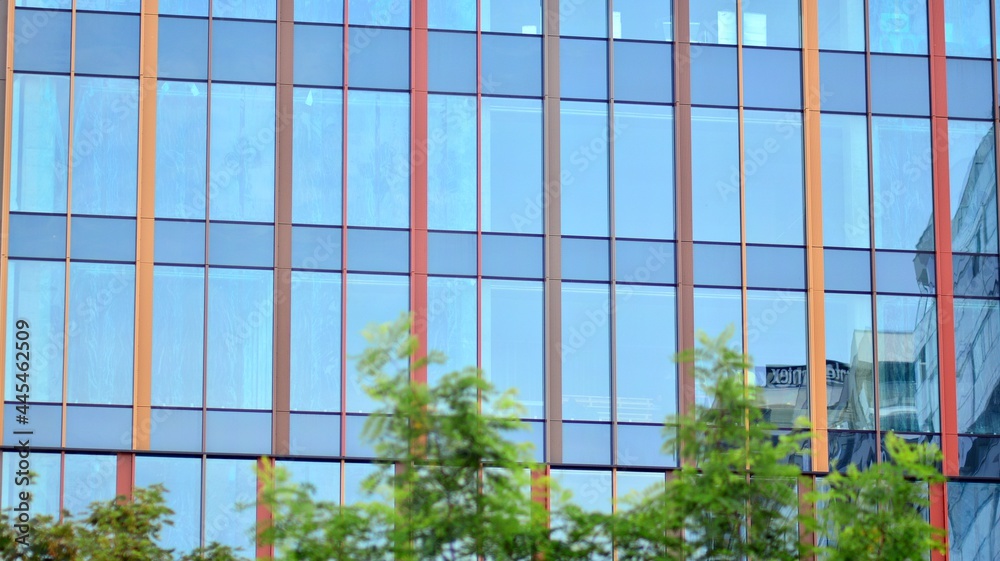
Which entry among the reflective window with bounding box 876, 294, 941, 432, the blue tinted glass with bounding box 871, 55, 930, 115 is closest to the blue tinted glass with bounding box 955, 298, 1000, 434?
the reflective window with bounding box 876, 294, 941, 432

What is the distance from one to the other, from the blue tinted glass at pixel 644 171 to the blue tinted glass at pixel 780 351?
2.45 metres

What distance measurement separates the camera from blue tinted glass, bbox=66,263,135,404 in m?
32.5

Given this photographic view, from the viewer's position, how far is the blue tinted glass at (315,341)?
108 ft

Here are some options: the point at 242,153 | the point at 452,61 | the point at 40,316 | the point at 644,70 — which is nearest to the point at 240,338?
the point at 242,153

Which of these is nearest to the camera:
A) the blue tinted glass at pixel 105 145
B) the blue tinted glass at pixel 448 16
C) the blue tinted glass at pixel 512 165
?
the blue tinted glass at pixel 105 145

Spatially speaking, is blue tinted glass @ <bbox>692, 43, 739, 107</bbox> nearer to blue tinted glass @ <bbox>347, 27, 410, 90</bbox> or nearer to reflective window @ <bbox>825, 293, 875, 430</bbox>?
reflective window @ <bbox>825, 293, 875, 430</bbox>

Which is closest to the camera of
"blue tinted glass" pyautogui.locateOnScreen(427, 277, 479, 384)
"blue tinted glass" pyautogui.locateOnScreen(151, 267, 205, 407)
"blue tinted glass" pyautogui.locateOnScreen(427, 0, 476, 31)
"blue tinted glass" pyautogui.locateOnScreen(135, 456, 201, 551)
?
"blue tinted glass" pyautogui.locateOnScreen(135, 456, 201, 551)

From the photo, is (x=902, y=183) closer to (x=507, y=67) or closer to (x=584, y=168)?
(x=584, y=168)

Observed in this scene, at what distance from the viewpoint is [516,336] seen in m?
33.8

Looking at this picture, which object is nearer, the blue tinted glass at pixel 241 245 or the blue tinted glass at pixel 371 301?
the blue tinted glass at pixel 241 245

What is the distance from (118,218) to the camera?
33.1m

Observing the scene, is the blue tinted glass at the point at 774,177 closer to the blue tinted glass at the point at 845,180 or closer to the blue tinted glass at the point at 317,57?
the blue tinted glass at the point at 845,180

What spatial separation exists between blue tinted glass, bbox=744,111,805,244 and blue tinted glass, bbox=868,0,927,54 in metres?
2.43

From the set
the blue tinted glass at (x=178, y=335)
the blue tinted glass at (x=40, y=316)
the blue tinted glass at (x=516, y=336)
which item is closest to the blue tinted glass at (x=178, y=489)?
the blue tinted glass at (x=178, y=335)
